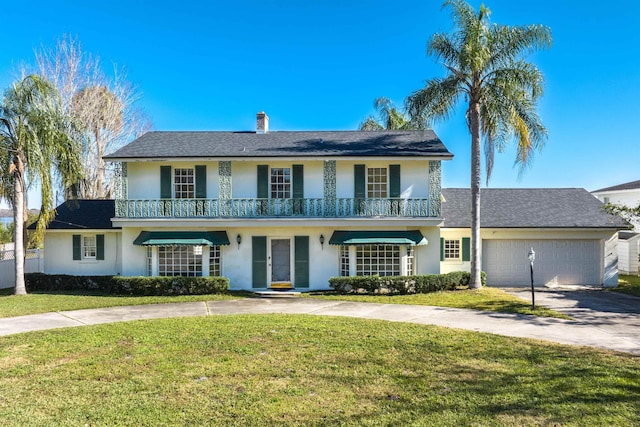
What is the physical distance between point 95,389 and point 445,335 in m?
7.38

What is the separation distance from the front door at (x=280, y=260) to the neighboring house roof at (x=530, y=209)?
8.08m

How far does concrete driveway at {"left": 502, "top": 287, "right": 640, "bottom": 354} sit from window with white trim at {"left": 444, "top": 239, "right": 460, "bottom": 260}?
2.95 metres

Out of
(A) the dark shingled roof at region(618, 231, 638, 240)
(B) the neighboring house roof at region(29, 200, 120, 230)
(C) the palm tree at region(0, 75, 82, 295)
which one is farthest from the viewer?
(A) the dark shingled roof at region(618, 231, 638, 240)

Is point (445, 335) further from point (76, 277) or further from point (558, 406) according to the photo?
point (76, 277)

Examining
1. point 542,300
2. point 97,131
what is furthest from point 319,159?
point 97,131

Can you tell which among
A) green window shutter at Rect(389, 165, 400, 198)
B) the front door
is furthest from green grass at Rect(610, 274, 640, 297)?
the front door

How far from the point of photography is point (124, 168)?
54.1 feet

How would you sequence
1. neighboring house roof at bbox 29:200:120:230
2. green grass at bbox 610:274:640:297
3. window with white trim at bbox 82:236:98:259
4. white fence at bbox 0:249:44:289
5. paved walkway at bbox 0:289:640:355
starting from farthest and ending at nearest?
white fence at bbox 0:249:44:289
window with white trim at bbox 82:236:98:259
neighboring house roof at bbox 29:200:120:230
green grass at bbox 610:274:640:297
paved walkway at bbox 0:289:640:355

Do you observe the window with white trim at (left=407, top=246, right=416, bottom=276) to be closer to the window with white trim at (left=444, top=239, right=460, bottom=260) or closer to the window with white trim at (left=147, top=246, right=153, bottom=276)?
the window with white trim at (left=444, top=239, right=460, bottom=260)

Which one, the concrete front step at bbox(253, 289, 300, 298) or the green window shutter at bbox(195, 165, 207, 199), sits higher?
the green window shutter at bbox(195, 165, 207, 199)

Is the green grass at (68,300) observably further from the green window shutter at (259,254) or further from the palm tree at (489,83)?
the palm tree at (489,83)

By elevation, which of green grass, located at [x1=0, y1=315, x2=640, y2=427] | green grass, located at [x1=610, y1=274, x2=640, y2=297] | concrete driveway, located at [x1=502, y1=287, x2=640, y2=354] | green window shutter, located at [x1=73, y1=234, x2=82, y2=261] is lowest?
green grass, located at [x1=610, y1=274, x2=640, y2=297]

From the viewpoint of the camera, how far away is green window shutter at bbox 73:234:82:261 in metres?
18.0

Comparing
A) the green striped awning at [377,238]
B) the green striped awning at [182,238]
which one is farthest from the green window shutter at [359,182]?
the green striped awning at [182,238]
